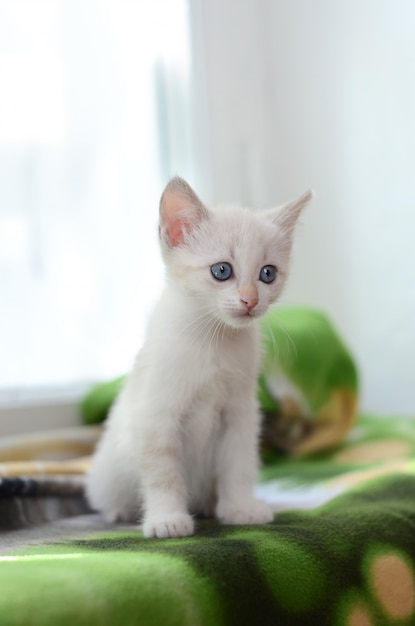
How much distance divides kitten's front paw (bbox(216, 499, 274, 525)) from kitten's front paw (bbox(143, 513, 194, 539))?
0.09 metres

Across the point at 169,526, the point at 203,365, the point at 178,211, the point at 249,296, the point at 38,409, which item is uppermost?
the point at 178,211

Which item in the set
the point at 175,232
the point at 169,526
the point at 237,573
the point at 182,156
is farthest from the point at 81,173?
the point at 237,573

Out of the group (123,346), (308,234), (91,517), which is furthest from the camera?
(308,234)

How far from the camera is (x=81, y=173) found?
6.33 feet

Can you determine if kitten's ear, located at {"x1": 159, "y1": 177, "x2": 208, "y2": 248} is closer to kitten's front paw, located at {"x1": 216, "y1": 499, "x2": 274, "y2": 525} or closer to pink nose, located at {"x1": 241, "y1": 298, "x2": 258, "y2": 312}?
pink nose, located at {"x1": 241, "y1": 298, "x2": 258, "y2": 312}

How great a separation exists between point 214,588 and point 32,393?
3.81ft

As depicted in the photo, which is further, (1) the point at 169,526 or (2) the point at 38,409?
(2) the point at 38,409

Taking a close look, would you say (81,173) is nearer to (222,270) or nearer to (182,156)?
(182,156)

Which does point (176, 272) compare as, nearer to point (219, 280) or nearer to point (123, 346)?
point (219, 280)

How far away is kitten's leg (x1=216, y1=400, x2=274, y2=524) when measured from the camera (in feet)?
3.56

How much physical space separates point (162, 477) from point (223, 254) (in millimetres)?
319

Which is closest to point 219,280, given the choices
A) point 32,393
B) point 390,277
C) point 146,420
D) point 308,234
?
point 146,420

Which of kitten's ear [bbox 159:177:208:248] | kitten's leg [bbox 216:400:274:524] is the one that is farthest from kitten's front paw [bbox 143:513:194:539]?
kitten's ear [bbox 159:177:208:248]

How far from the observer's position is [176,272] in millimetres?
1076
